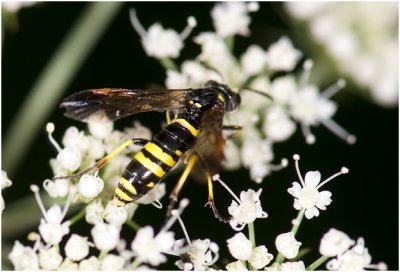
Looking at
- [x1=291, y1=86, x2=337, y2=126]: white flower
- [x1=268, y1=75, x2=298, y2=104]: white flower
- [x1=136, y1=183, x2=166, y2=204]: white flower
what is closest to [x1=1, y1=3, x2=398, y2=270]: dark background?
[x1=291, y1=86, x2=337, y2=126]: white flower

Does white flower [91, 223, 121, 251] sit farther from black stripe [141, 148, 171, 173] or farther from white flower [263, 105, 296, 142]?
white flower [263, 105, 296, 142]

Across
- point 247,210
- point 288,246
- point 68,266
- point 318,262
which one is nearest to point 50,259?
point 68,266

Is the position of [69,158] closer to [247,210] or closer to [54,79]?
[247,210]

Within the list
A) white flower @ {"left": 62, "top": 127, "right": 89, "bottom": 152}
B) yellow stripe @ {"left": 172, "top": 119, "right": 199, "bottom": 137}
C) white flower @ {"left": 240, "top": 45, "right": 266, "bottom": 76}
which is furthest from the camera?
white flower @ {"left": 240, "top": 45, "right": 266, "bottom": 76}

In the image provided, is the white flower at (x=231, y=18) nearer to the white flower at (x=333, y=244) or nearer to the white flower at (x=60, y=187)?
the white flower at (x=60, y=187)

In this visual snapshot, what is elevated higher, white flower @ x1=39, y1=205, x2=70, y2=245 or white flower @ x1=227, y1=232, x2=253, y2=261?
white flower @ x1=39, y1=205, x2=70, y2=245

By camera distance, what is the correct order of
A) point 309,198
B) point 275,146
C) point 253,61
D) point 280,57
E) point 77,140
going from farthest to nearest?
point 275,146 → point 280,57 → point 253,61 → point 77,140 → point 309,198

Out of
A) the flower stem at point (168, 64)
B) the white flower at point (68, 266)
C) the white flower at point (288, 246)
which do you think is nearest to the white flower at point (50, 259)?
the white flower at point (68, 266)

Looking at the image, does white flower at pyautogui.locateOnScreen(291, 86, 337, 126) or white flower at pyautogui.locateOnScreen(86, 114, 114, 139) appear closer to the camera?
white flower at pyautogui.locateOnScreen(86, 114, 114, 139)
